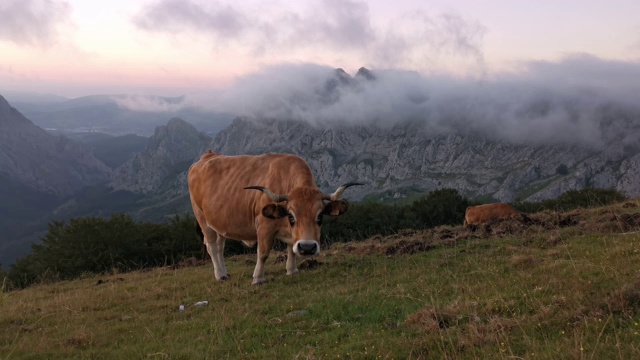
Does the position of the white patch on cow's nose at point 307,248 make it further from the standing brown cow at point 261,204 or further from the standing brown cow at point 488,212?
the standing brown cow at point 488,212

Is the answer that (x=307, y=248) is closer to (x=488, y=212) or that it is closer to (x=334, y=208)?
(x=334, y=208)

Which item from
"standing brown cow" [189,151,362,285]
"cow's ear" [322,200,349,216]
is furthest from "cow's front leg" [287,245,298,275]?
"cow's ear" [322,200,349,216]

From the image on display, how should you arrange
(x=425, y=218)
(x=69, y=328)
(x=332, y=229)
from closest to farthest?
(x=69, y=328) < (x=332, y=229) < (x=425, y=218)

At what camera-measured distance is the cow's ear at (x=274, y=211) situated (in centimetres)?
1069

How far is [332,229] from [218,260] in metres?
27.8

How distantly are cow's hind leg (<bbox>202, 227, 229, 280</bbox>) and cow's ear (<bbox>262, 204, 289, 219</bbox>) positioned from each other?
358 cm

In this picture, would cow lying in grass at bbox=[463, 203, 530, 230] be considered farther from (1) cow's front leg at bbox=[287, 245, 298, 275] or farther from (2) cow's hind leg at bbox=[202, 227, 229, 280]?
(2) cow's hind leg at bbox=[202, 227, 229, 280]

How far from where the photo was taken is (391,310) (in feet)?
25.6

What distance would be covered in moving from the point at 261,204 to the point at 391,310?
205 inches

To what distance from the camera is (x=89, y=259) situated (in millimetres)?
31469

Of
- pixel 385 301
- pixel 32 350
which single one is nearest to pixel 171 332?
pixel 32 350

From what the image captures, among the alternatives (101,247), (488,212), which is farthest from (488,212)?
(101,247)

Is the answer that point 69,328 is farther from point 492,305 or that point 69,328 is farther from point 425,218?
point 425,218

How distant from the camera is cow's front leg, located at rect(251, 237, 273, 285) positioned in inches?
461
